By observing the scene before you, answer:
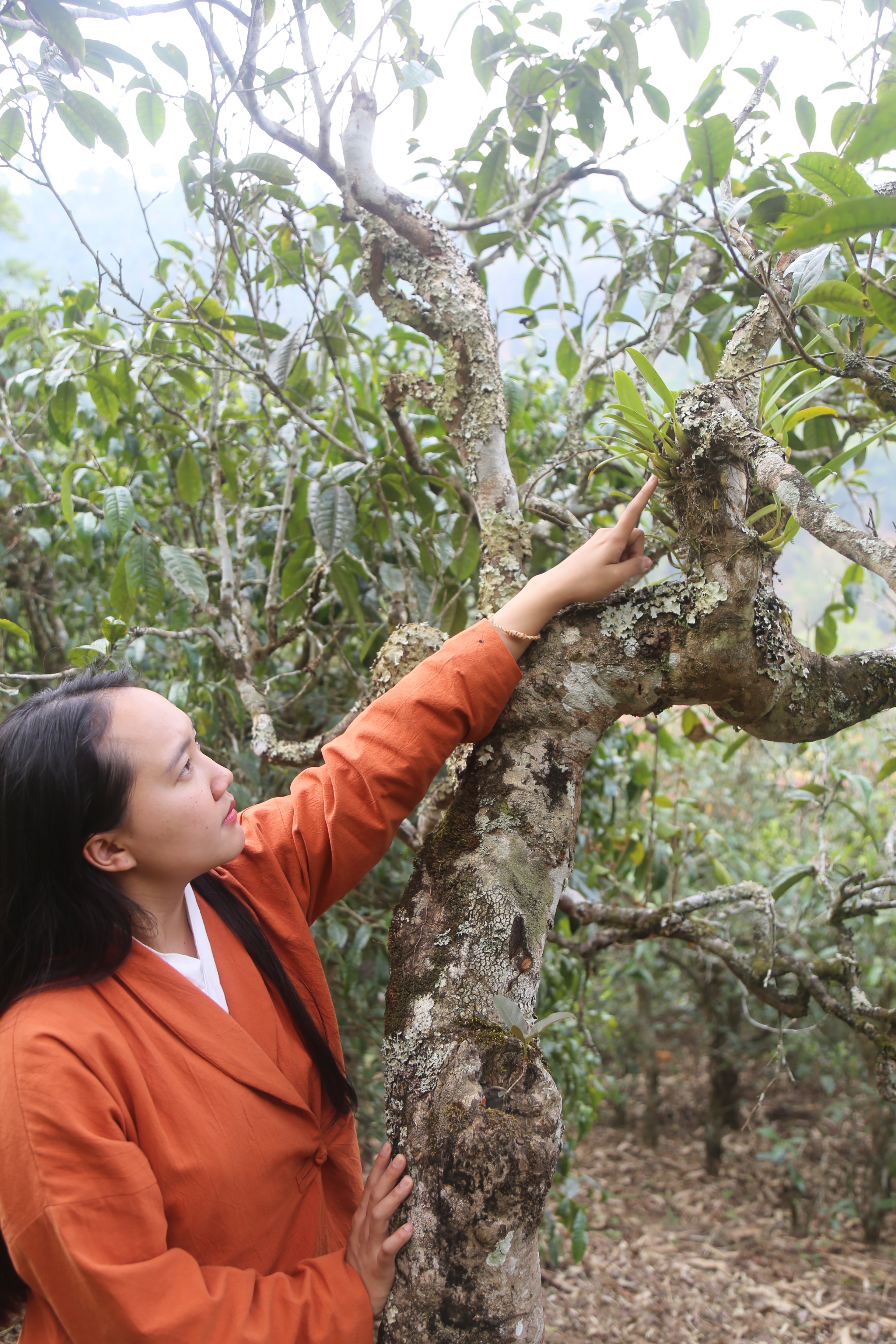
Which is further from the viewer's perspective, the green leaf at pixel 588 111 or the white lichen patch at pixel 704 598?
the green leaf at pixel 588 111

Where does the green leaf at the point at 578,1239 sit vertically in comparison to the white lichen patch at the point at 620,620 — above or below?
below

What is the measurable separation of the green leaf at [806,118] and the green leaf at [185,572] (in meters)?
1.24

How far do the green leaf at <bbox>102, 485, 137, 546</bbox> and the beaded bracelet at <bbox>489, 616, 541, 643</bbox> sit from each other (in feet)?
2.55

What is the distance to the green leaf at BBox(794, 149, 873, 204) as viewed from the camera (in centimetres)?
76

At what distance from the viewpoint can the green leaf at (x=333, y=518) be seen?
1.33 metres

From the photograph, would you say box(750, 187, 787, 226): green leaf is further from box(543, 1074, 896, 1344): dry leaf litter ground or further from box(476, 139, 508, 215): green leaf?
box(543, 1074, 896, 1344): dry leaf litter ground

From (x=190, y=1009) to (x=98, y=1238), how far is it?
0.21 metres

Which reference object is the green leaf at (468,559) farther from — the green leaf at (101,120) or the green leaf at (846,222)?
the green leaf at (846,222)

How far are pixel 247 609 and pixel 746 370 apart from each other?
98 centimetres

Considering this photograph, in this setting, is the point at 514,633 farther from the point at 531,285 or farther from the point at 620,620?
the point at 531,285

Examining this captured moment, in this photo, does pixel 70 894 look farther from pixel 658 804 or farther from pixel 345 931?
pixel 658 804

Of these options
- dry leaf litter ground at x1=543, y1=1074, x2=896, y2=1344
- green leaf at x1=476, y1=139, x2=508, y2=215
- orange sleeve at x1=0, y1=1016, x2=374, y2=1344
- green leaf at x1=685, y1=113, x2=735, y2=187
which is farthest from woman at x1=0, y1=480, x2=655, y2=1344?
dry leaf litter ground at x1=543, y1=1074, x2=896, y2=1344

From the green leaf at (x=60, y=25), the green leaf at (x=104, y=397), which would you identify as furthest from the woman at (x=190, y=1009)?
the green leaf at (x=104, y=397)

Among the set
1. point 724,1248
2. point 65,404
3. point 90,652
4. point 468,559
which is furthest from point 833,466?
point 724,1248
